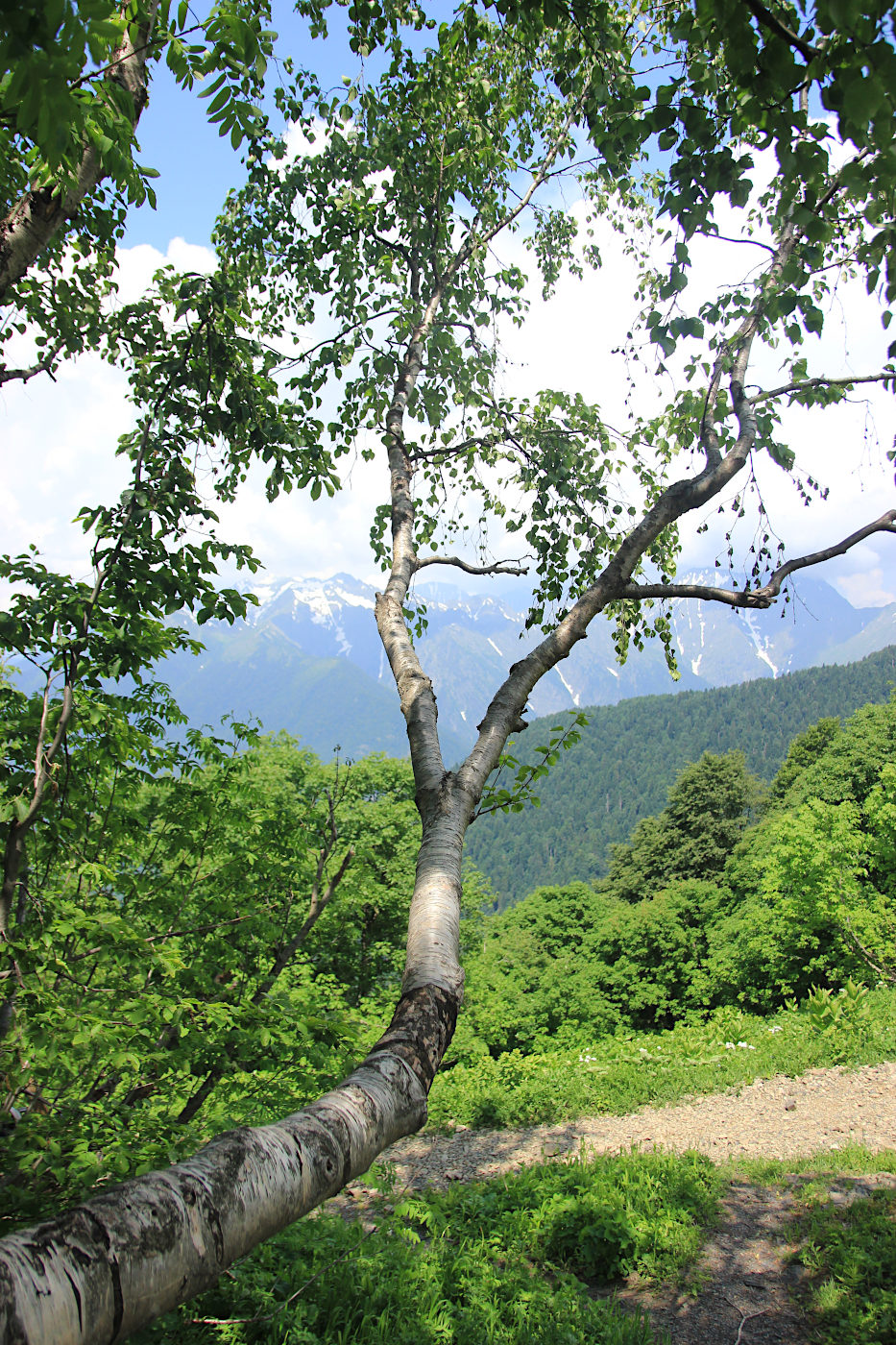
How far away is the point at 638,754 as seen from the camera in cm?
18038

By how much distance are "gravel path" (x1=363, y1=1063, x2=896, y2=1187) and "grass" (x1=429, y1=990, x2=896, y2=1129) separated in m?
0.36

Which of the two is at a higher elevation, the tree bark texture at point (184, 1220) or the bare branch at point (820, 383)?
the bare branch at point (820, 383)

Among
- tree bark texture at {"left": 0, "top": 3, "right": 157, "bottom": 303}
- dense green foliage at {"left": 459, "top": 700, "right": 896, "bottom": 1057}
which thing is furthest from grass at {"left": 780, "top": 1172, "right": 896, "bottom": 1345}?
dense green foliage at {"left": 459, "top": 700, "right": 896, "bottom": 1057}

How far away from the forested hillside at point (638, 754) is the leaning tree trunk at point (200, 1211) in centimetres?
13971

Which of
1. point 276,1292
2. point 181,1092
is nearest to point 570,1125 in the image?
point 276,1292

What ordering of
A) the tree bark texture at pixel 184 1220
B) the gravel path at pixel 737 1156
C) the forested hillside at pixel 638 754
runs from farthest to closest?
the forested hillside at pixel 638 754 < the gravel path at pixel 737 1156 < the tree bark texture at pixel 184 1220

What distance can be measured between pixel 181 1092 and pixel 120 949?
50.3 inches

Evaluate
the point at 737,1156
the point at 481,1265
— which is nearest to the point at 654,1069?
the point at 737,1156

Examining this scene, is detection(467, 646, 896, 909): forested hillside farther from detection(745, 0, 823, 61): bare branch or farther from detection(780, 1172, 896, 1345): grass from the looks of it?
detection(745, 0, 823, 61): bare branch

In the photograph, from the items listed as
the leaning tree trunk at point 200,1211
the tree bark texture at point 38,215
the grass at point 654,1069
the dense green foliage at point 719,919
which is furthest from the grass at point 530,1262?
the dense green foliage at point 719,919

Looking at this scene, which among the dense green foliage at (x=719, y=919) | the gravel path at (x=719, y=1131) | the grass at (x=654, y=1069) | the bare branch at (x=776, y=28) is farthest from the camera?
the dense green foliage at (x=719, y=919)

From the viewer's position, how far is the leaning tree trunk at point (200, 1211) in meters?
0.79

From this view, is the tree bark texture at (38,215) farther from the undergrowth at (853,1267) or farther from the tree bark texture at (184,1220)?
the undergrowth at (853,1267)

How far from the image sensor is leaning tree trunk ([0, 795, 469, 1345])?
790 millimetres
